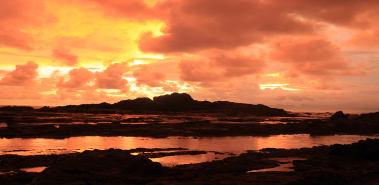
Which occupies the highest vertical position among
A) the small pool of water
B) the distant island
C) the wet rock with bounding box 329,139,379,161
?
the distant island

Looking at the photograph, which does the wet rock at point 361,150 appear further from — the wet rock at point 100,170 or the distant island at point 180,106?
the distant island at point 180,106

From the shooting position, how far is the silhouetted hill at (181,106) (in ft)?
443

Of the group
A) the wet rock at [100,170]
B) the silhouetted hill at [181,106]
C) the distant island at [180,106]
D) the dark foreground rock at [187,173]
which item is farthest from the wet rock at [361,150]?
the silhouetted hill at [181,106]

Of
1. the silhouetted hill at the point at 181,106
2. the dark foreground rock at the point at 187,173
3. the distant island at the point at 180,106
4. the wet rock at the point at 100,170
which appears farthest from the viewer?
the silhouetted hill at the point at 181,106

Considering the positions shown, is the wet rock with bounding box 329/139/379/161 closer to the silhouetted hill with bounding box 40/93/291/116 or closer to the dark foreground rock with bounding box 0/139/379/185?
the dark foreground rock with bounding box 0/139/379/185

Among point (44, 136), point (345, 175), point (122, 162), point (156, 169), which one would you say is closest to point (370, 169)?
point (345, 175)

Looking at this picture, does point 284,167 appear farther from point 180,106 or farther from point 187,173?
point 180,106

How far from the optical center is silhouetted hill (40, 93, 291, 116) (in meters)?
135

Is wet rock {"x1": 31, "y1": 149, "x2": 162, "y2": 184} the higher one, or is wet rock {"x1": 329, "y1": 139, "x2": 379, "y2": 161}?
wet rock {"x1": 329, "y1": 139, "x2": 379, "y2": 161}

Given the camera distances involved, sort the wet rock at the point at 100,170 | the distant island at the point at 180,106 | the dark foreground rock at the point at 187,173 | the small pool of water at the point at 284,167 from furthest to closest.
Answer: the distant island at the point at 180,106 < the small pool of water at the point at 284,167 < the dark foreground rock at the point at 187,173 < the wet rock at the point at 100,170

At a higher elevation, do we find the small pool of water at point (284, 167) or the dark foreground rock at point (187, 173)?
the dark foreground rock at point (187, 173)

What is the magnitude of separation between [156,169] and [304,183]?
7.48m

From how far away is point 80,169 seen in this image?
13.5 meters

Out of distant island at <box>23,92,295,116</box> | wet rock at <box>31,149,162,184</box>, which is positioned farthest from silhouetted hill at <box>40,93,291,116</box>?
wet rock at <box>31,149,162,184</box>
